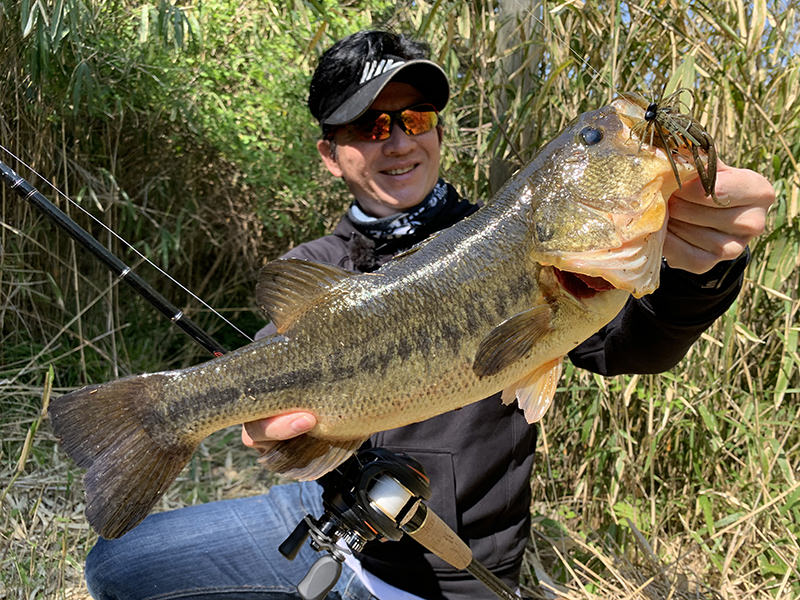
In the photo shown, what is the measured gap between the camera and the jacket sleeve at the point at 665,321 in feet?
5.31

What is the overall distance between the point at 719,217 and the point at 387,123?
1.25 m

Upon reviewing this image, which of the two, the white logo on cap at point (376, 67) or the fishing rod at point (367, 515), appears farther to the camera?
the white logo on cap at point (376, 67)

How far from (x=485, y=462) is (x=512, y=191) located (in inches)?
38.0

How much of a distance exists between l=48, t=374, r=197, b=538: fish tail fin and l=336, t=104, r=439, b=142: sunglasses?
1.21 metres

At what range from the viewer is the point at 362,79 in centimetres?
235

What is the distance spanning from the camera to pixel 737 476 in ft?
8.91

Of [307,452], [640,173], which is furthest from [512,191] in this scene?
[307,452]

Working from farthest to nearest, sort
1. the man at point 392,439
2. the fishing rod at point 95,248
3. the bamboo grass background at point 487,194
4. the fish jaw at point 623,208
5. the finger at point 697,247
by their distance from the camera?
1. the bamboo grass background at point 487,194
2. the man at point 392,439
3. the fishing rod at point 95,248
4. the finger at point 697,247
5. the fish jaw at point 623,208

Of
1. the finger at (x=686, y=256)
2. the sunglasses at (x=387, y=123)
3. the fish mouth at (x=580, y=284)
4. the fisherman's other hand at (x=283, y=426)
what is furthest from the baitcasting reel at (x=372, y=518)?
the sunglasses at (x=387, y=123)

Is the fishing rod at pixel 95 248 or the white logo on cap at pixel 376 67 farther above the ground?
the white logo on cap at pixel 376 67

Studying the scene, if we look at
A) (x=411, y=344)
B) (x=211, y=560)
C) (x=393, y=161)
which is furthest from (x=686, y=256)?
(x=211, y=560)

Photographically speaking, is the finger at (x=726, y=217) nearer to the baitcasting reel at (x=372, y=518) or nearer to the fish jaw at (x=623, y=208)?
the fish jaw at (x=623, y=208)

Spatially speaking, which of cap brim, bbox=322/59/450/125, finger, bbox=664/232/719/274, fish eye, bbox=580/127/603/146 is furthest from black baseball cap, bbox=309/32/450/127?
finger, bbox=664/232/719/274

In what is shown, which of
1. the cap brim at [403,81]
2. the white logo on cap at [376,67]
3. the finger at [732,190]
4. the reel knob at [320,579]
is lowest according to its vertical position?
the reel knob at [320,579]
